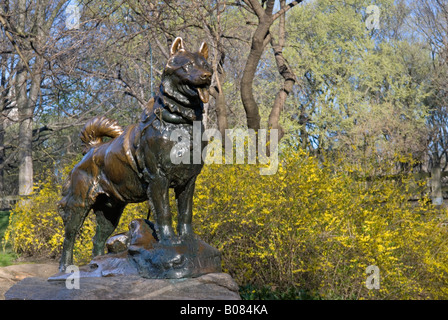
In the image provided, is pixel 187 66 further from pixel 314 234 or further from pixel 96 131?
pixel 314 234

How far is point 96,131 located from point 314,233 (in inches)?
110

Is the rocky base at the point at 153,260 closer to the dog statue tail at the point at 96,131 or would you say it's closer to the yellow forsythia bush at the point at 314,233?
the dog statue tail at the point at 96,131

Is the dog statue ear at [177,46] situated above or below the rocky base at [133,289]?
above

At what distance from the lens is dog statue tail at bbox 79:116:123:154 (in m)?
4.95

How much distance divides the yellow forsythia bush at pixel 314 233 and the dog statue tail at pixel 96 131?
59.2 inches

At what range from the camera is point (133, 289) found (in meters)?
3.77

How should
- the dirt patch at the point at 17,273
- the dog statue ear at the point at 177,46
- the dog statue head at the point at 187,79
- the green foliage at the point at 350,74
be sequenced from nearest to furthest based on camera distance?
the dog statue head at the point at 187,79 → the dog statue ear at the point at 177,46 → the dirt patch at the point at 17,273 → the green foliage at the point at 350,74

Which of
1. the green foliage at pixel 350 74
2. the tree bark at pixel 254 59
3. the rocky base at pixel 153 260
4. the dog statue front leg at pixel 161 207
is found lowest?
the rocky base at pixel 153 260

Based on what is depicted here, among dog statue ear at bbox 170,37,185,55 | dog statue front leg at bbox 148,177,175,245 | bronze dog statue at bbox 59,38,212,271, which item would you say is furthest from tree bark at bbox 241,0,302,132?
dog statue front leg at bbox 148,177,175,245

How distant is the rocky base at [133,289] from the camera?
12.1ft

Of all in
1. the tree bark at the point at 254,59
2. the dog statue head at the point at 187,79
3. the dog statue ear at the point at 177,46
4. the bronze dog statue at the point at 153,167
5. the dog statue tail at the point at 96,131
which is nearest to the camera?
the dog statue head at the point at 187,79

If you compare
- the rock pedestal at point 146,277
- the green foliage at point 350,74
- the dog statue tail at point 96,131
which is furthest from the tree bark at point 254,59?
the green foliage at point 350,74

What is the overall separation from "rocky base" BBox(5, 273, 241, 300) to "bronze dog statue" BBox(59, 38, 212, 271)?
412 millimetres

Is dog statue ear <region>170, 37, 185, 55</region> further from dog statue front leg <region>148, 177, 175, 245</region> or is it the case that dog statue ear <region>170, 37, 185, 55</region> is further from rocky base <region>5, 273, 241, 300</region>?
rocky base <region>5, 273, 241, 300</region>
